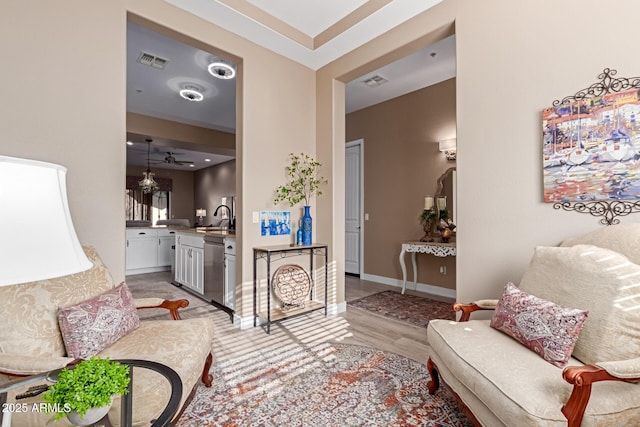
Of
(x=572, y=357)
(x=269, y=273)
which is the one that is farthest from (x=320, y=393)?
(x=572, y=357)

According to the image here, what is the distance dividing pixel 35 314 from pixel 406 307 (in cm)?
343

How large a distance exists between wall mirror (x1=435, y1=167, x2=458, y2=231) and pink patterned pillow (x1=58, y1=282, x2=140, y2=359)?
153 inches

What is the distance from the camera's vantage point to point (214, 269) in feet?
12.6

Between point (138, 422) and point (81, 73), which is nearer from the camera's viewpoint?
point (138, 422)

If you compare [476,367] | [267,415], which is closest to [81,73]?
[267,415]

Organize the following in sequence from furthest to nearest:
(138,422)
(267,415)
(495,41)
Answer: (495,41) → (267,415) → (138,422)

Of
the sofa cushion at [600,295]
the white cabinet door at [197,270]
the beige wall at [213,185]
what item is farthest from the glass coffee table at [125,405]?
the beige wall at [213,185]

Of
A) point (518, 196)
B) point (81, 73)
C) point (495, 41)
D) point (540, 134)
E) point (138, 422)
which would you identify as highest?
point (495, 41)

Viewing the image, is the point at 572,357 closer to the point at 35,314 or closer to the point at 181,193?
the point at 35,314

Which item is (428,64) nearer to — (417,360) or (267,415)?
(417,360)

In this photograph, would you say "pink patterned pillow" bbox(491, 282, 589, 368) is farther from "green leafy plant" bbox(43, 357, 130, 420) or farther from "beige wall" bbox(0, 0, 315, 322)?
"beige wall" bbox(0, 0, 315, 322)

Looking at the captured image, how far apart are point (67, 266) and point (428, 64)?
4232mm

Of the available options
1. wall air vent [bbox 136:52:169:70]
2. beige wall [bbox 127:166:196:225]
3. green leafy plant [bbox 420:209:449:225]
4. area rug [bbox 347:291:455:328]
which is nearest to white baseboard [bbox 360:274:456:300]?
area rug [bbox 347:291:455:328]

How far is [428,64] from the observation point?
12.8 ft
